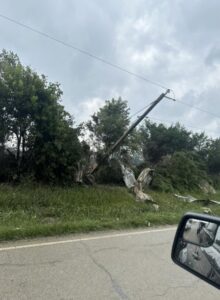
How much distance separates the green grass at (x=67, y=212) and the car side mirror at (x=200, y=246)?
17.2 feet

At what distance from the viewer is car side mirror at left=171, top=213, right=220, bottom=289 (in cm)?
182

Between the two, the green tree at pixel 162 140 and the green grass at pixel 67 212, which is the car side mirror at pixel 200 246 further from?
the green tree at pixel 162 140

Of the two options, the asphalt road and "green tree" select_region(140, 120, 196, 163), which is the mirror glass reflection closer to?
the asphalt road

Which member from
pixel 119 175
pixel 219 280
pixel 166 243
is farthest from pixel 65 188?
pixel 219 280

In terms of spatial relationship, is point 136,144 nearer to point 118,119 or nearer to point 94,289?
point 118,119

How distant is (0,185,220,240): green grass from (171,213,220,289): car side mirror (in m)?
5.25

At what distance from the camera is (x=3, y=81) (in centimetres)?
1296

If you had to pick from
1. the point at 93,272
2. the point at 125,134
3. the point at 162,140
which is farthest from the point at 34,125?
the point at 162,140

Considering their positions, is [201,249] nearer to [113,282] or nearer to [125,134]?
[113,282]

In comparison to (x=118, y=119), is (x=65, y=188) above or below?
below

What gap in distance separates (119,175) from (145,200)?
14.0 feet

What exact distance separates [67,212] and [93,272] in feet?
16.4

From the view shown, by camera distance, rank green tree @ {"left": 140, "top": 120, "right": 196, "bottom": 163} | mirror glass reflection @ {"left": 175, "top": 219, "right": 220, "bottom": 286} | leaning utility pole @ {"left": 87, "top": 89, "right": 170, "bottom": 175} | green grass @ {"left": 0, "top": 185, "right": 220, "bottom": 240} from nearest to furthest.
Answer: mirror glass reflection @ {"left": 175, "top": 219, "right": 220, "bottom": 286}, green grass @ {"left": 0, "top": 185, "right": 220, "bottom": 240}, leaning utility pole @ {"left": 87, "top": 89, "right": 170, "bottom": 175}, green tree @ {"left": 140, "top": 120, "right": 196, "bottom": 163}

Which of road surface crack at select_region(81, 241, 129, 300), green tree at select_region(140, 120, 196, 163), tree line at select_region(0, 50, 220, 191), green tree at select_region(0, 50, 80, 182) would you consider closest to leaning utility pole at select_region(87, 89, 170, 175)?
tree line at select_region(0, 50, 220, 191)
